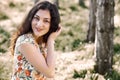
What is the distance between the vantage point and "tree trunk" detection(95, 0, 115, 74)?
7.26m

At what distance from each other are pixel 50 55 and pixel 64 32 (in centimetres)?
982

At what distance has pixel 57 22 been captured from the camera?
4.01 metres

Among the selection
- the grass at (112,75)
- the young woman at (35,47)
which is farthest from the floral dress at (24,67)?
the grass at (112,75)

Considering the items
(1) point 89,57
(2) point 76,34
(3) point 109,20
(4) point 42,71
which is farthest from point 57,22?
(2) point 76,34

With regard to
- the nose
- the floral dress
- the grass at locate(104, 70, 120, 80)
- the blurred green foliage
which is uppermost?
the nose

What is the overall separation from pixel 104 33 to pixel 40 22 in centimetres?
374

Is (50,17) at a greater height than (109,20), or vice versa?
(50,17)

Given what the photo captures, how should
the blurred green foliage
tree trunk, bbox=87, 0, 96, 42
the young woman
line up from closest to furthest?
1. the young woman
2. tree trunk, bbox=87, 0, 96, 42
3. the blurred green foliage

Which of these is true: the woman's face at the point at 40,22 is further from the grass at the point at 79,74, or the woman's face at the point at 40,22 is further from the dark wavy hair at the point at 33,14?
the grass at the point at 79,74

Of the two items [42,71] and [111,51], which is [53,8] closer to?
[42,71]

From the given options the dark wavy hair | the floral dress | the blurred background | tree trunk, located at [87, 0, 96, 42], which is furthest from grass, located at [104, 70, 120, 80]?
tree trunk, located at [87, 0, 96, 42]

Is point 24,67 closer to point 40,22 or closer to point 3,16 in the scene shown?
point 40,22

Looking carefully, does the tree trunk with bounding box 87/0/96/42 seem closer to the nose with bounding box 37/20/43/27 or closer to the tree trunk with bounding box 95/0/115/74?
the tree trunk with bounding box 95/0/115/74

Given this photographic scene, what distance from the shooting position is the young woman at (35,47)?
11.9 ft
